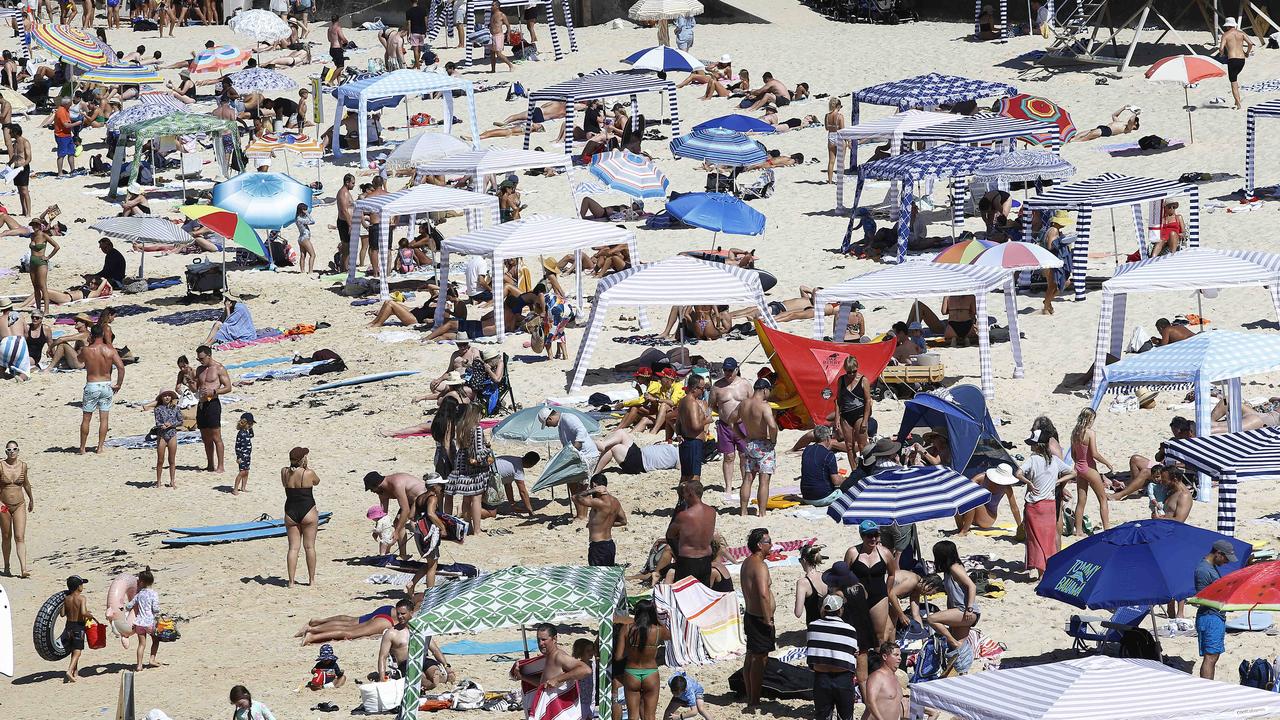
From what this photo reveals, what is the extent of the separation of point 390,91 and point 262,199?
6.42 meters

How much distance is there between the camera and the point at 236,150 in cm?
Answer: 3256

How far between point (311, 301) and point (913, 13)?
61.5 ft

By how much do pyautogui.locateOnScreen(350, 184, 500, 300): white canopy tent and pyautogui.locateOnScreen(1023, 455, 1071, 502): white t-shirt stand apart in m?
12.5

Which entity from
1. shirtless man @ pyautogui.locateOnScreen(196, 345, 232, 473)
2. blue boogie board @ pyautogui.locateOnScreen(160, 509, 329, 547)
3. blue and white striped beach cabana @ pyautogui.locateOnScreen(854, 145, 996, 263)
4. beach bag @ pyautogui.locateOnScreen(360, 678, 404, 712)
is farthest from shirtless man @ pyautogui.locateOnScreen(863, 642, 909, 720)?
blue and white striped beach cabana @ pyautogui.locateOnScreen(854, 145, 996, 263)

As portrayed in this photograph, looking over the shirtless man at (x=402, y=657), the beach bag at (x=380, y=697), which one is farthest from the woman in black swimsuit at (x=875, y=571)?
the beach bag at (x=380, y=697)

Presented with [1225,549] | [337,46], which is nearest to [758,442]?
[1225,549]

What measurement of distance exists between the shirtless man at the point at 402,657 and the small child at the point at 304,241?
14549 mm

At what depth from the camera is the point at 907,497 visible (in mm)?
13445

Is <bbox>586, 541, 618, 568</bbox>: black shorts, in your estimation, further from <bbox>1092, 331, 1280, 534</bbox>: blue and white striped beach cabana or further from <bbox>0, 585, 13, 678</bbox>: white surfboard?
<bbox>1092, 331, 1280, 534</bbox>: blue and white striped beach cabana

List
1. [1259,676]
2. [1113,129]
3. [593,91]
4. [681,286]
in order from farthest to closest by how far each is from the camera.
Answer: [593,91] → [1113,129] → [681,286] → [1259,676]

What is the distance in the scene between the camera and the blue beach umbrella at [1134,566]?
11.8 metres

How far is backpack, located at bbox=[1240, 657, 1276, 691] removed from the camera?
11438mm

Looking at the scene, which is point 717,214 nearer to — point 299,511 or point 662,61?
point 299,511

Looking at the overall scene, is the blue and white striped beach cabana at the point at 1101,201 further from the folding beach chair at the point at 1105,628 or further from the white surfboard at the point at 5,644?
the white surfboard at the point at 5,644
